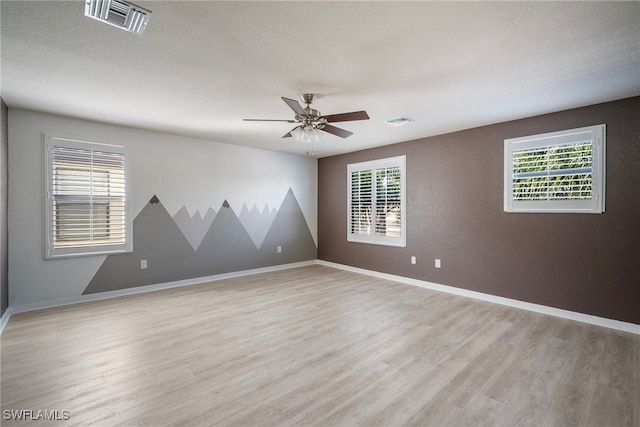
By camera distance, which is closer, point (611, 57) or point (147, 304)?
point (611, 57)

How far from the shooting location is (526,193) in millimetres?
3832

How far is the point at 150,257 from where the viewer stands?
4582 millimetres

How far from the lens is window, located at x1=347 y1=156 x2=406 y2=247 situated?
5312mm

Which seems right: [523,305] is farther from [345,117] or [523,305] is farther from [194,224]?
[194,224]

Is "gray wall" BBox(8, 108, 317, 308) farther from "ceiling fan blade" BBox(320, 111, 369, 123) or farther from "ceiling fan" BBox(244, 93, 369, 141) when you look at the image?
"ceiling fan blade" BBox(320, 111, 369, 123)

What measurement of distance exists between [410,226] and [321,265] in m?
2.45

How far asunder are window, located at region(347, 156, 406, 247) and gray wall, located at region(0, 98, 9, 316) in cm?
517

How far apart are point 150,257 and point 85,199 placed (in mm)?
1216

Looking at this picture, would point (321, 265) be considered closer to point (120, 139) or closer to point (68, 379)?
point (120, 139)

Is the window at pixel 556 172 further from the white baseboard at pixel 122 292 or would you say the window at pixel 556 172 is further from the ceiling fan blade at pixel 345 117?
the white baseboard at pixel 122 292

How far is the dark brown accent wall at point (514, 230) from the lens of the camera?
3154 mm

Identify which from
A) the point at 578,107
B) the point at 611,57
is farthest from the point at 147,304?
the point at 578,107

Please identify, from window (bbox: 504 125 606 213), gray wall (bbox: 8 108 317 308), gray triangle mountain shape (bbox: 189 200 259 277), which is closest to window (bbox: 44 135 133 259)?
gray wall (bbox: 8 108 317 308)

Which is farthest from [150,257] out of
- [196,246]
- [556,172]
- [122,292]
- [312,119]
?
[556,172]
